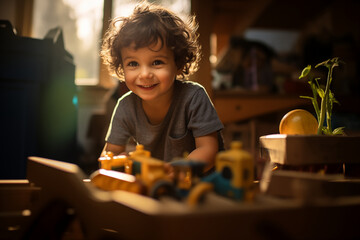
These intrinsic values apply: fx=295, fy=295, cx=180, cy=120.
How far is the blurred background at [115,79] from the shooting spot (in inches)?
43.3

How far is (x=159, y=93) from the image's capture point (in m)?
0.81

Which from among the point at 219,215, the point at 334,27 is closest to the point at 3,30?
the point at 219,215

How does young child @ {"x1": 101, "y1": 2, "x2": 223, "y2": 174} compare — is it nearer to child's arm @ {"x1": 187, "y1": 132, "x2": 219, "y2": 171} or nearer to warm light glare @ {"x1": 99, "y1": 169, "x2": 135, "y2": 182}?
child's arm @ {"x1": 187, "y1": 132, "x2": 219, "y2": 171}

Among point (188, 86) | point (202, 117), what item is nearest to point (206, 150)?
point (202, 117)

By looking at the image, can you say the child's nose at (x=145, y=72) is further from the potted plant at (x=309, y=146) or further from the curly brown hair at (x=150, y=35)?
the potted plant at (x=309, y=146)

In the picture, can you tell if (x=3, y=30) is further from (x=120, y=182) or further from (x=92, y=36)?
(x=92, y=36)

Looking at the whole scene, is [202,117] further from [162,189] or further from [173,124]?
[162,189]

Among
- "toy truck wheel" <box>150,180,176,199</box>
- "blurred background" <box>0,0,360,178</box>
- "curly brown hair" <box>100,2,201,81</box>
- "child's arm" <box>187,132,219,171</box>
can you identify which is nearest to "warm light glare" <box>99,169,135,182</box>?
"toy truck wheel" <box>150,180,176,199</box>

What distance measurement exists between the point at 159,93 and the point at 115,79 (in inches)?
63.2

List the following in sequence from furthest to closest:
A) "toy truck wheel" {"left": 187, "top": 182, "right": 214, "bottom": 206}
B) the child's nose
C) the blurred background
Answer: the blurred background → the child's nose → "toy truck wheel" {"left": 187, "top": 182, "right": 214, "bottom": 206}

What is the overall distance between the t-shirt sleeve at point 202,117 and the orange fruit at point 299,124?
0.59 feet

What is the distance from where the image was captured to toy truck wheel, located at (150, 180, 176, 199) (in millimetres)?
381

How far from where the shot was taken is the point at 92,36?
2477mm

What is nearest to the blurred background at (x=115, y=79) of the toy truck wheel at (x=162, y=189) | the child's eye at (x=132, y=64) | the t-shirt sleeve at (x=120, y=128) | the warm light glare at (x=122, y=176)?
the t-shirt sleeve at (x=120, y=128)
